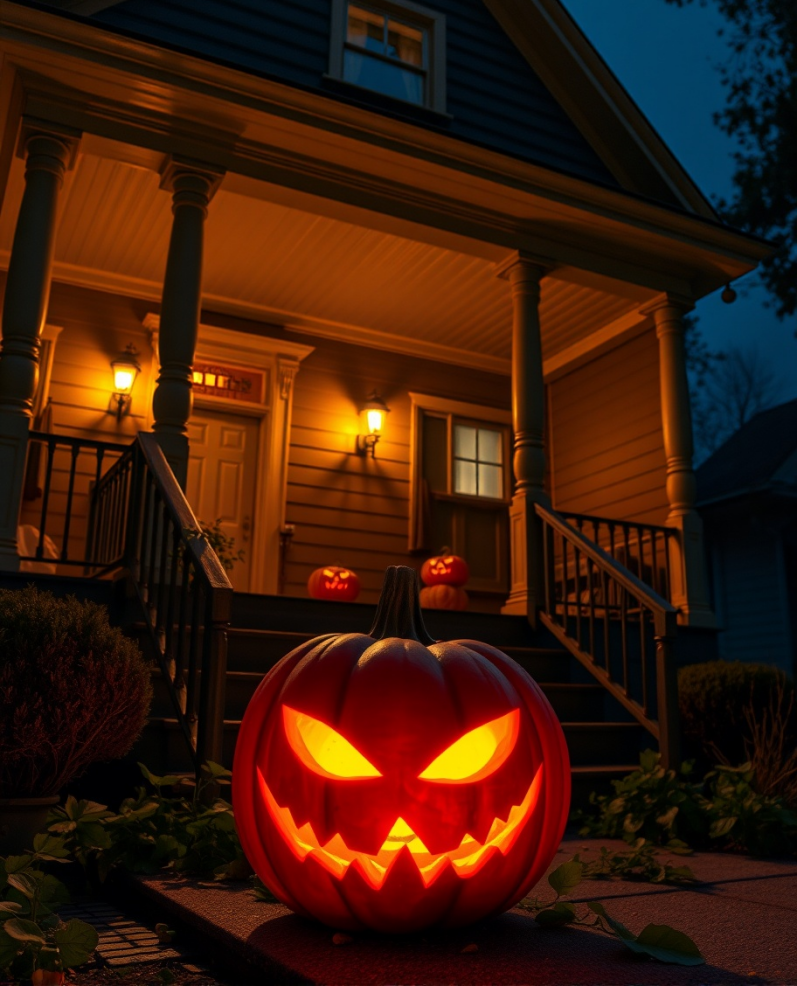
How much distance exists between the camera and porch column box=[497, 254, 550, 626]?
21.5ft

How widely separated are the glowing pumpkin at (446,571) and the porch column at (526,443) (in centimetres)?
124

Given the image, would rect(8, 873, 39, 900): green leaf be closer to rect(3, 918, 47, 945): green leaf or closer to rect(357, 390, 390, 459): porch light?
rect(3, 918, 47, 945): green leaf

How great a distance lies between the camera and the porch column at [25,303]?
5.13 metres

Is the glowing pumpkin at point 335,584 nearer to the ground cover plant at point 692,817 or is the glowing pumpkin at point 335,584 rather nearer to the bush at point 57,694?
the ground cover plant at point 692,817

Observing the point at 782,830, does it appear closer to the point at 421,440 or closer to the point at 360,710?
the point at 360,710

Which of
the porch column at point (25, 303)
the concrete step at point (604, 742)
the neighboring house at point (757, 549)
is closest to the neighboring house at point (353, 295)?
the porch column at point (25, 303)

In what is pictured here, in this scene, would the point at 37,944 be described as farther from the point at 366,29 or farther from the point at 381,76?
the point at 366,29

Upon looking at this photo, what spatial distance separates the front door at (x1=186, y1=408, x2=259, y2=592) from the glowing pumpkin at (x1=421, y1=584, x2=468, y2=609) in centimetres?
170

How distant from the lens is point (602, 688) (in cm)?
551

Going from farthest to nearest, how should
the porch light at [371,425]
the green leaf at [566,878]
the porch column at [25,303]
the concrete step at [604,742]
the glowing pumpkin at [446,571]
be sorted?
the porch light at [371,425] → the glowing pumpkin at [446,571] → the porch column at [25,303] → the concrete step at [604,742] → the green leaf at [566,878]

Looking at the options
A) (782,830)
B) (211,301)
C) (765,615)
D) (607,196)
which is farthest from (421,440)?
(765,615)

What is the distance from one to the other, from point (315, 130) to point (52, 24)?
1717mm

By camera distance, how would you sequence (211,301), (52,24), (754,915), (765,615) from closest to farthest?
(754,915), (52,24), (211,301), (765,615)

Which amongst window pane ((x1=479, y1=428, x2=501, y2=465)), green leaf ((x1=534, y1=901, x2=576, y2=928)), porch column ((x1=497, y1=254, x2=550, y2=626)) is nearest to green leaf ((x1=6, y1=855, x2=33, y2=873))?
green leaf ((x1=534, y1=901, x2=576, y2=928))
